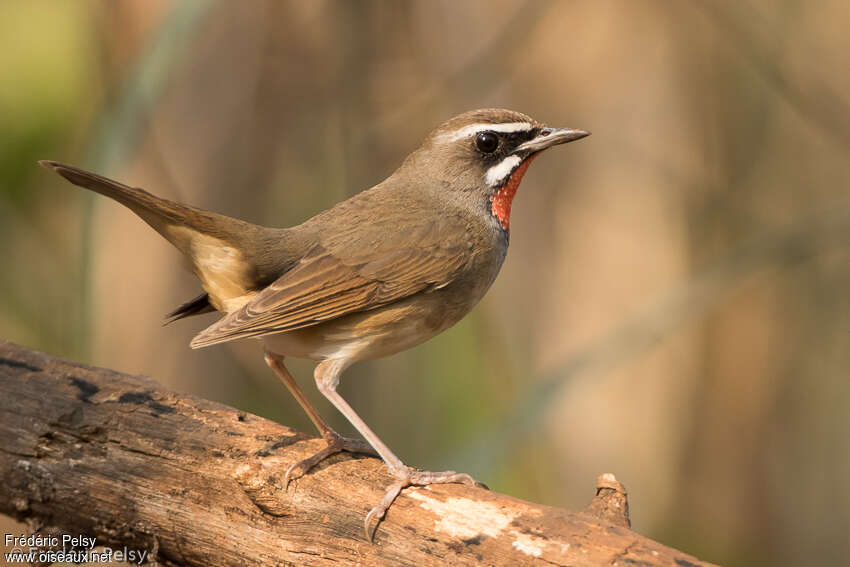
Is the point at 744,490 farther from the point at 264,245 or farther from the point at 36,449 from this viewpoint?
the point at 36,449

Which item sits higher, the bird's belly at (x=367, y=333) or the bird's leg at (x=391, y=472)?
the bird's belly at (x=367, y=333)

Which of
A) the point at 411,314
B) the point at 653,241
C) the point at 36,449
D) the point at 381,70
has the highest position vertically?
the point at 381,70

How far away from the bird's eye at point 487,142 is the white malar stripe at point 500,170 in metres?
0.07

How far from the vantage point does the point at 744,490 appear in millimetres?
6594

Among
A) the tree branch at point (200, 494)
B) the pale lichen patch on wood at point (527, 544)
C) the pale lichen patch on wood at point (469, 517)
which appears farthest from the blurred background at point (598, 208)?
the pale lichen patch on wood at point (527, 544)

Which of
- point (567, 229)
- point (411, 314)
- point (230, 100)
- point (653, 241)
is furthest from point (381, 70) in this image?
point (411, 314)

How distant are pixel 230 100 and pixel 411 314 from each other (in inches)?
110

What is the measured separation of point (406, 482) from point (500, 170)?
5.19 ft

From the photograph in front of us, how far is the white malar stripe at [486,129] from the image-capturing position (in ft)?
13.6

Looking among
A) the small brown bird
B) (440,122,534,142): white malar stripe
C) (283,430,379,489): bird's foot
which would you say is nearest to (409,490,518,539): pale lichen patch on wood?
the small brown bird

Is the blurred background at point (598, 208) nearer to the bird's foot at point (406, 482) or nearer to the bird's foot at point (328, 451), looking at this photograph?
the bird's foot at point (328, 451)

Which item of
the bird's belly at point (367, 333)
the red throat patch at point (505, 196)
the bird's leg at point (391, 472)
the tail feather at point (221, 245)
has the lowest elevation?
the bird's leg at point (391, 472)

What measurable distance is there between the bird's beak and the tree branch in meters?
1.59

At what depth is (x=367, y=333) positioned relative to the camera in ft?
12.5
